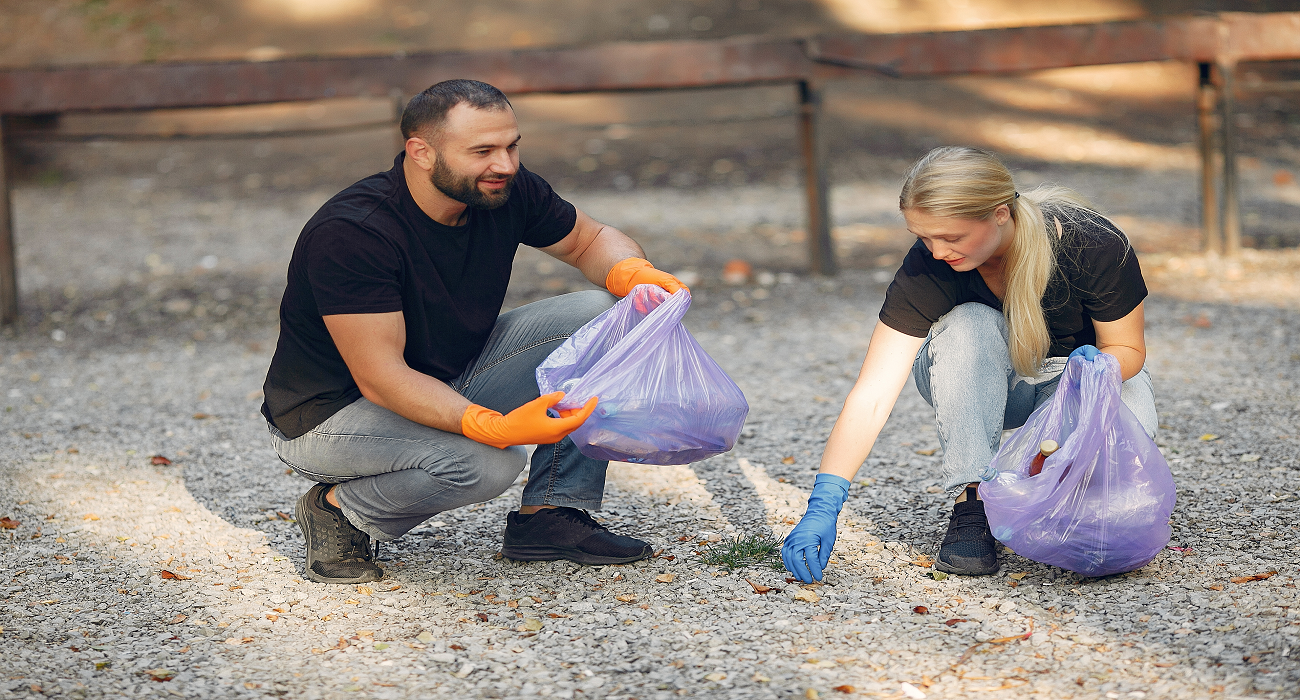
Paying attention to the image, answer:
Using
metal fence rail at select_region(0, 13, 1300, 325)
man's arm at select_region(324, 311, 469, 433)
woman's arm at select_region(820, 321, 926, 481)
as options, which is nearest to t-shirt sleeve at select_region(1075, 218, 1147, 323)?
woman's arm at select_region(820, 321, 926, 481)

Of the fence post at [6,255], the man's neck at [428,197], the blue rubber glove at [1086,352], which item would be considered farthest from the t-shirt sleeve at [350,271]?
the fence post at [6,255]

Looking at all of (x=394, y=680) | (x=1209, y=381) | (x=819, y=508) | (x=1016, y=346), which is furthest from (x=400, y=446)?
(x=1209, y=381)

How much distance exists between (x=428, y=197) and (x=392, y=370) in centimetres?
44

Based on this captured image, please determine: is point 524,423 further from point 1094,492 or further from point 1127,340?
point 1127,340

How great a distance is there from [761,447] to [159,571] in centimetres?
186

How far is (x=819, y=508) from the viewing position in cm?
251

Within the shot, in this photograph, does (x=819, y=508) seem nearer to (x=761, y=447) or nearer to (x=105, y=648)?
A: (x=761, y=447)

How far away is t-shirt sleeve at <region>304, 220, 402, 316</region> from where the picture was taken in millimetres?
2377

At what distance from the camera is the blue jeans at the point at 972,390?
8.30 ft

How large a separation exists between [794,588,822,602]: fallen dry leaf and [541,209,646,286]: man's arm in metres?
0.96

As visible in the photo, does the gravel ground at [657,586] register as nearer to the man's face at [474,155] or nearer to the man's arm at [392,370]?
the man's arm at [392,370]

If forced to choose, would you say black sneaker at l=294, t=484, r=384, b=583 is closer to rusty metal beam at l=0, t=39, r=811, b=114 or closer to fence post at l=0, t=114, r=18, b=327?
rusty metal beam at l=0, t=39, r=811, b=114

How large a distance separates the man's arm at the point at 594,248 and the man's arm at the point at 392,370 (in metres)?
0.65

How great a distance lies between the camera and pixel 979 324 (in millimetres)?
2549
